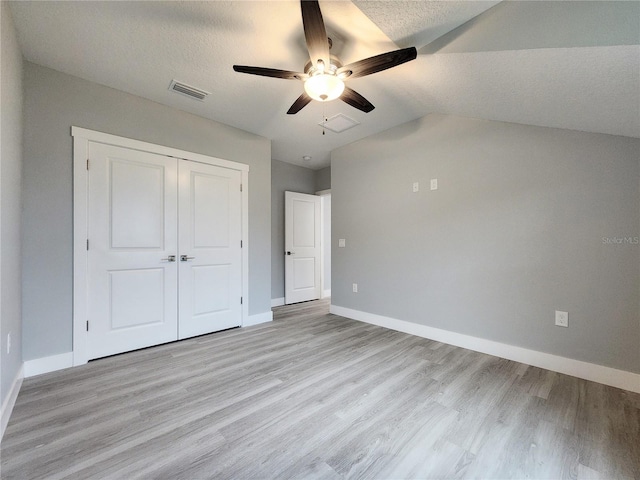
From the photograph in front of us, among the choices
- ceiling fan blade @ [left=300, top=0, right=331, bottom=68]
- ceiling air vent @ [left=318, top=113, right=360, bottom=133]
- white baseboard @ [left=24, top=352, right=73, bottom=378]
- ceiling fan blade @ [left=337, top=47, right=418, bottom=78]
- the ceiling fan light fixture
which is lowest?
white baseboard @ [left=24, top=352, right=73, bottom=378]

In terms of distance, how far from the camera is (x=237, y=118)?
312 centimetres

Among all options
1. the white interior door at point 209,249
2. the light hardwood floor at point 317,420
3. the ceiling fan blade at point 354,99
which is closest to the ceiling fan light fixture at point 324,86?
the ceiling fan blade at point 354,99

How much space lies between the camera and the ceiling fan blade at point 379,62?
5.19 ft

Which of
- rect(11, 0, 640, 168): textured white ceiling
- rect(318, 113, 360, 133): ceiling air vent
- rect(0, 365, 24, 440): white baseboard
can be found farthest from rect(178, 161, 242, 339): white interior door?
rect(318, 113, 360, 133): ceiling air vent

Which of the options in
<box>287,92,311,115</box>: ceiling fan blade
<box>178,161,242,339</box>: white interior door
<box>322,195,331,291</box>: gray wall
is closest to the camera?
<box>287,92,311,115</box>: ceiling fan blade

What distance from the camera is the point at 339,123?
326cm

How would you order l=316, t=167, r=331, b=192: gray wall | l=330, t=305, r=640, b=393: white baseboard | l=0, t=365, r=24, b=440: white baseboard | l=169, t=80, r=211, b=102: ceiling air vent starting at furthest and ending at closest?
A: l=316, t=167, r=331, b=192: gray wall, l=169, t=80, r=211, b=102: ceiling air vent, l=330, t=305, r=640, b=393: white baseboard, l=0, t=365, r=24, b=440: white baseboard

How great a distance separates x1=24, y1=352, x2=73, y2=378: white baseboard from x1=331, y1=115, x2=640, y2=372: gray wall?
3202 mm

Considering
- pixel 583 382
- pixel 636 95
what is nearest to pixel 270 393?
pixel 583 382

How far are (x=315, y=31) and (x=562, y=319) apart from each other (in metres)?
2.97

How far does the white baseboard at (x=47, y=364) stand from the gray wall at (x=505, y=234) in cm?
320

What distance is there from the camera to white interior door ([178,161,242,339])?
299cm

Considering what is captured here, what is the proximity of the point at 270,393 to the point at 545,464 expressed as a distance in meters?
1.62

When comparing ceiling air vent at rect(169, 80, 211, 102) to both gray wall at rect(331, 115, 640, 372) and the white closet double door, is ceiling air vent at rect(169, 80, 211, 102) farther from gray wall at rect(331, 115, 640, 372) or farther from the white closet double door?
gray wall at rect(331, 115, 640, 372)
